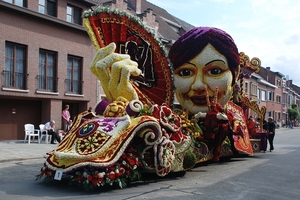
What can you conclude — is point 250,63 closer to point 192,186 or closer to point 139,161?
point 192,186

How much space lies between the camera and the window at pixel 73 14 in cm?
2005

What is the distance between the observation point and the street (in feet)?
20.2

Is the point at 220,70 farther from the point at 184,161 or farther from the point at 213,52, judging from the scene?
the point at 184,161

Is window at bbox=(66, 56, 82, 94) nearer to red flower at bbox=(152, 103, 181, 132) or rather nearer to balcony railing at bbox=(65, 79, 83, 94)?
balcony railing at bbox=(65, 79, 83, 94)

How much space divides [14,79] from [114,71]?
11.0 metres

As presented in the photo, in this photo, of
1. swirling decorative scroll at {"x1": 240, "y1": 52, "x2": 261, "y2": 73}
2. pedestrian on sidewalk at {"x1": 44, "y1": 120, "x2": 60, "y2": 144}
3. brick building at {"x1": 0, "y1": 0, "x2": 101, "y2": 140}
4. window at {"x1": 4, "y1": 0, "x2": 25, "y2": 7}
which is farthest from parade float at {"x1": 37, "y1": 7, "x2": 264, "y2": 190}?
window at {"x1": 4, "y1": 0, "x2": 25, "y2": 7}

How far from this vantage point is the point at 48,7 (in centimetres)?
1894

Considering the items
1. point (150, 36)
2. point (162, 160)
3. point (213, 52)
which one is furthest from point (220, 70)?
point (162, 160)

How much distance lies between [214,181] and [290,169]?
3.21m

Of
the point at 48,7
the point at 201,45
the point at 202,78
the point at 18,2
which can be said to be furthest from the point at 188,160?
the point at 48,7

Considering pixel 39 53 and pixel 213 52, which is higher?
pixel 39 53

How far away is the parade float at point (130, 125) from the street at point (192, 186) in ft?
0.81

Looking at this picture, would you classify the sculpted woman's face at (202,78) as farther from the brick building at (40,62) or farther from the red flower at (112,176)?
Answer: the brick building at (40,62)

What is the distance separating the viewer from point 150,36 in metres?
9.00
